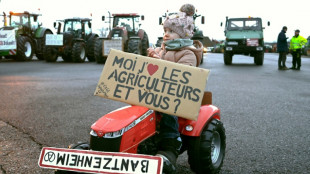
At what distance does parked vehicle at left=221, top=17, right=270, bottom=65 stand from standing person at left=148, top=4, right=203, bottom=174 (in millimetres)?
17031

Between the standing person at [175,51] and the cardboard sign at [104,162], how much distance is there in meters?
0.51

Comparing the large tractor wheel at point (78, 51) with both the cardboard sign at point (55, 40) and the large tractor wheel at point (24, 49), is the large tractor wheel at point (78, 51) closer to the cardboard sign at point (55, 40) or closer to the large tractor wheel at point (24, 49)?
the cardboard sign at point (55, 40)

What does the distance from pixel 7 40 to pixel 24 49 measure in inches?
48.4

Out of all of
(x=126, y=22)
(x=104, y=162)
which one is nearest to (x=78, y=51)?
(x=126, y=22)

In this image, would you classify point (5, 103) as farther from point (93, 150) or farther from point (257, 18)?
point (257, 18)

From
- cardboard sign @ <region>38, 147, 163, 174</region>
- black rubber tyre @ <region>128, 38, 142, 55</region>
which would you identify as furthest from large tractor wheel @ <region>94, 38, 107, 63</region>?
cardboard sign @ <region>38, 147, 163, 174</region>

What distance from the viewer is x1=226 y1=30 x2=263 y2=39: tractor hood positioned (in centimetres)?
2031

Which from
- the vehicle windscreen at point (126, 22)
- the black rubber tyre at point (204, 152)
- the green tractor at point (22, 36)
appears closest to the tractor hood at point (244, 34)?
the vehicle windscreen at point (126, 22)

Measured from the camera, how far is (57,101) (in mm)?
7930

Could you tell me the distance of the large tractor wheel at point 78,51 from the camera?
21.4 m

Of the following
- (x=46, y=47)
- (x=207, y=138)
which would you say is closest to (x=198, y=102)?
(x=207, y=138)

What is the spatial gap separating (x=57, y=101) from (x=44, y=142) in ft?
10.8

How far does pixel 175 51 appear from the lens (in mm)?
3609

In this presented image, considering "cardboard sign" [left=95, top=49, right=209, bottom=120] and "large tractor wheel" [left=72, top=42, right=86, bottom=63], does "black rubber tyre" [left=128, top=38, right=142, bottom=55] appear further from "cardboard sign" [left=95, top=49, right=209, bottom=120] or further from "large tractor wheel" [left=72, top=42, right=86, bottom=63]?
"cardboard sign" [left=95, top=49, right=209, bottom=120]
